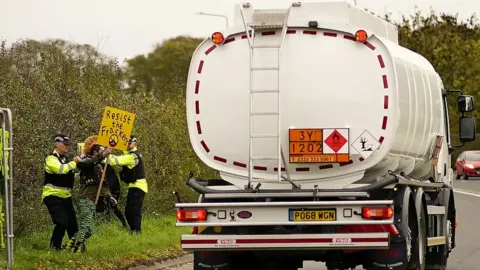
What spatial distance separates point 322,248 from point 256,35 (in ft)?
7.74

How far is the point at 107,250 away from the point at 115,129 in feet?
6.16

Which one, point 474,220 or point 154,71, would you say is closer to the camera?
point 474,220

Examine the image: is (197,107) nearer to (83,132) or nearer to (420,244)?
(420,244)

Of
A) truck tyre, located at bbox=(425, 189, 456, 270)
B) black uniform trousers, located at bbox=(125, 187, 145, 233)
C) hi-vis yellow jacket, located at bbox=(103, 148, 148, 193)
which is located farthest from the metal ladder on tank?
black uniform trousers, located at bbox=(125, 187, 145, 233)


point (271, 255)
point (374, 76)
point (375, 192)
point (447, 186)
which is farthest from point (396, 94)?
point (447, 186)

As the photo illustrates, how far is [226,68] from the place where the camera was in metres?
13.8

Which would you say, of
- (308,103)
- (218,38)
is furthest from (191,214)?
(218,38)

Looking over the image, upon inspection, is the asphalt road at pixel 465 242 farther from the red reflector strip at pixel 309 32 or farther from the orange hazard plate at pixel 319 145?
the red reflector strip at pixel 309 32

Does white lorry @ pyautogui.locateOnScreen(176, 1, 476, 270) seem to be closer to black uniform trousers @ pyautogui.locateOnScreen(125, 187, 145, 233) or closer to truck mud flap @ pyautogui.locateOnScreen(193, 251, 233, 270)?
truck mud flap @ pyautogui.locateOnScreen(193, 251, 233, 270)

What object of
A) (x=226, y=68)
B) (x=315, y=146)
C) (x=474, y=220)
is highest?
(x=226, y=68)

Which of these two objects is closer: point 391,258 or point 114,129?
point 391,258

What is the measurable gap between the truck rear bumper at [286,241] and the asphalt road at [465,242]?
376 centimetres

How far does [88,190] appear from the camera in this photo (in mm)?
18219

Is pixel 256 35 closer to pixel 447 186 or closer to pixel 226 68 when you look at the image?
pixel 226 68
